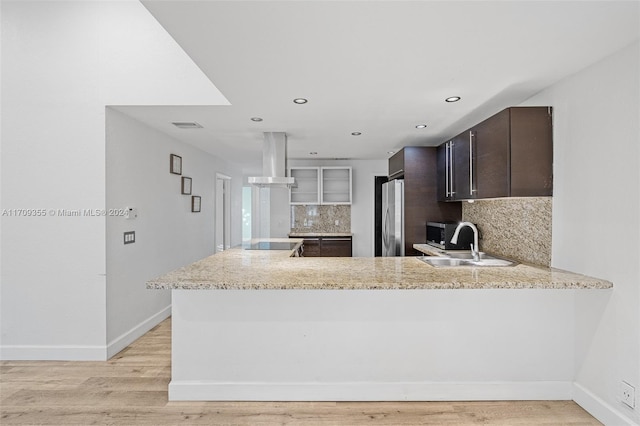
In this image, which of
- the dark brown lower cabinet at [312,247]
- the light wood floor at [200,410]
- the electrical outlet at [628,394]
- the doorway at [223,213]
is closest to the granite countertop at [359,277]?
the electrical outlet at [628,394]

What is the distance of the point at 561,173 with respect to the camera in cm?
251

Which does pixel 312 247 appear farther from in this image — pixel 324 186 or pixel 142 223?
pixel 142 223

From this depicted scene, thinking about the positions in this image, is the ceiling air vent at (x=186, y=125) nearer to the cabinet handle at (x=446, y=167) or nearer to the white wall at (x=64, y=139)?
the white wall at (x=64, y=139)

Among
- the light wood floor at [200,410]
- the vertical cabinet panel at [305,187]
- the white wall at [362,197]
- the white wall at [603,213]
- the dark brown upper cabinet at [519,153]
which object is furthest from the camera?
the white wall at [362,197]

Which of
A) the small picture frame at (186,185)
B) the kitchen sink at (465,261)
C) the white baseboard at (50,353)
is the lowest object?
the white baseboard at (50,353)

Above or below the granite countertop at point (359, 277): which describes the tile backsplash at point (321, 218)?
above

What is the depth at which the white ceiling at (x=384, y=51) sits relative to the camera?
160cm

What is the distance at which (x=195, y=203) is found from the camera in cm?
516

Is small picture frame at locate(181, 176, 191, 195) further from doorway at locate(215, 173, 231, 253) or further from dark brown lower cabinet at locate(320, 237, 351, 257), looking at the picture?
dark brown lower cabinet at locate(320, 237, 351, 257)

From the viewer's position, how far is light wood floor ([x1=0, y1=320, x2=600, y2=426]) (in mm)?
2223

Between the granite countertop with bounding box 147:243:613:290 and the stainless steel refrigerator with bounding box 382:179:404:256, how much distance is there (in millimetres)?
1813

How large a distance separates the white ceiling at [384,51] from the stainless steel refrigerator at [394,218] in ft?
4.74

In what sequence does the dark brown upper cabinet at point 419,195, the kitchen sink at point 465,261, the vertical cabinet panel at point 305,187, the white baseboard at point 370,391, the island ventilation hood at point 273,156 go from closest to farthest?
1. the white baseboard at point 370,391
2. the kitchen sink at point 465,261
3. the island ventilation hood at point 273,156
4. the dark brown upper cabinet at point 419,195
5. the vertical cabinet panel at point 305,187

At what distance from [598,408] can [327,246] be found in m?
4.56
